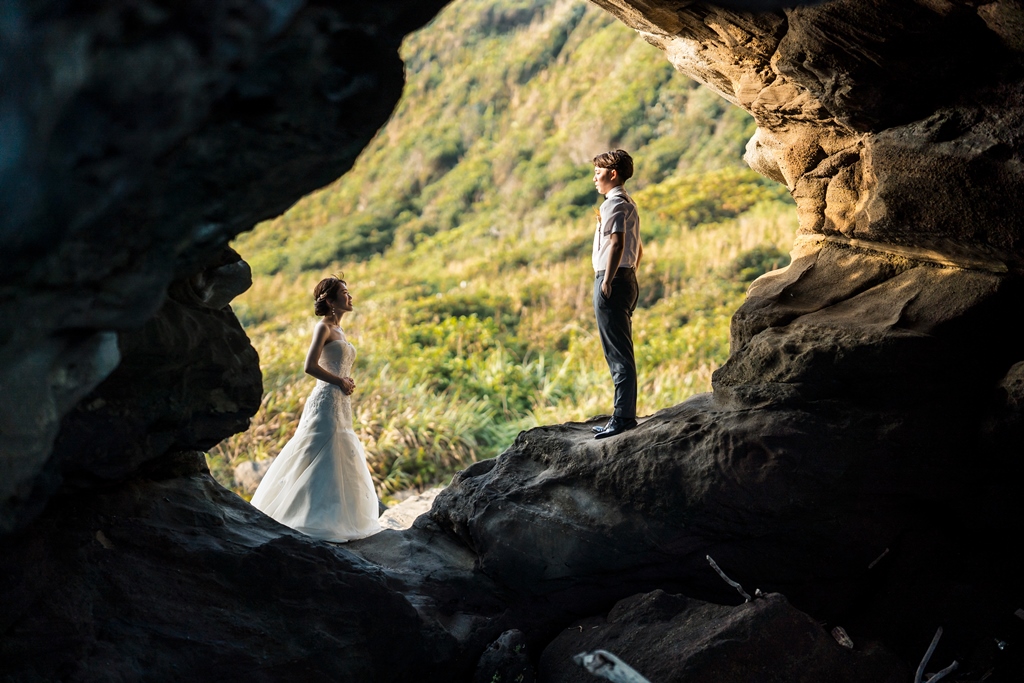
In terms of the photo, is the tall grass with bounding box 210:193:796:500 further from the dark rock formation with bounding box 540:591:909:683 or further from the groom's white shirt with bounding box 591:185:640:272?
→ the dark rock formation with bounding box 540:591:909:683

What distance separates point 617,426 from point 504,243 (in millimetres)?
14428

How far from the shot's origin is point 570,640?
4.62 metres

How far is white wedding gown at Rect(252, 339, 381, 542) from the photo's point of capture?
5535 millimetres

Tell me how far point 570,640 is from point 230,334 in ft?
7.94

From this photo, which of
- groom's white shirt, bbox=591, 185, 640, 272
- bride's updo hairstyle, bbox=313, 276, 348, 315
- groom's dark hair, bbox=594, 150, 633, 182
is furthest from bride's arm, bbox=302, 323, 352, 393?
groom's dark hair, bbox=594, 150, 633, 182

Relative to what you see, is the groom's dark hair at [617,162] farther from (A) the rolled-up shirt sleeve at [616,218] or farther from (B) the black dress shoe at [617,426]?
(B) the black dress shoe at [617,426]

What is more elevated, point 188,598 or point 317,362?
point 317,362

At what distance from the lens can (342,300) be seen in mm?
6016

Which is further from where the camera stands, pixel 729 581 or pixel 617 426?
pixel 617 426

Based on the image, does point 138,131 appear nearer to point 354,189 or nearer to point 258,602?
point 258,602

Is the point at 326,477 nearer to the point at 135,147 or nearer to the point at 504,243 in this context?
the point at 135,147

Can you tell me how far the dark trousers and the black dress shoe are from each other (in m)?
0.03

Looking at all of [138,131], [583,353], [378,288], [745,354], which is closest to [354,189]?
[378,288]

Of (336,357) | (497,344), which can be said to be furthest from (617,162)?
(497,344)
